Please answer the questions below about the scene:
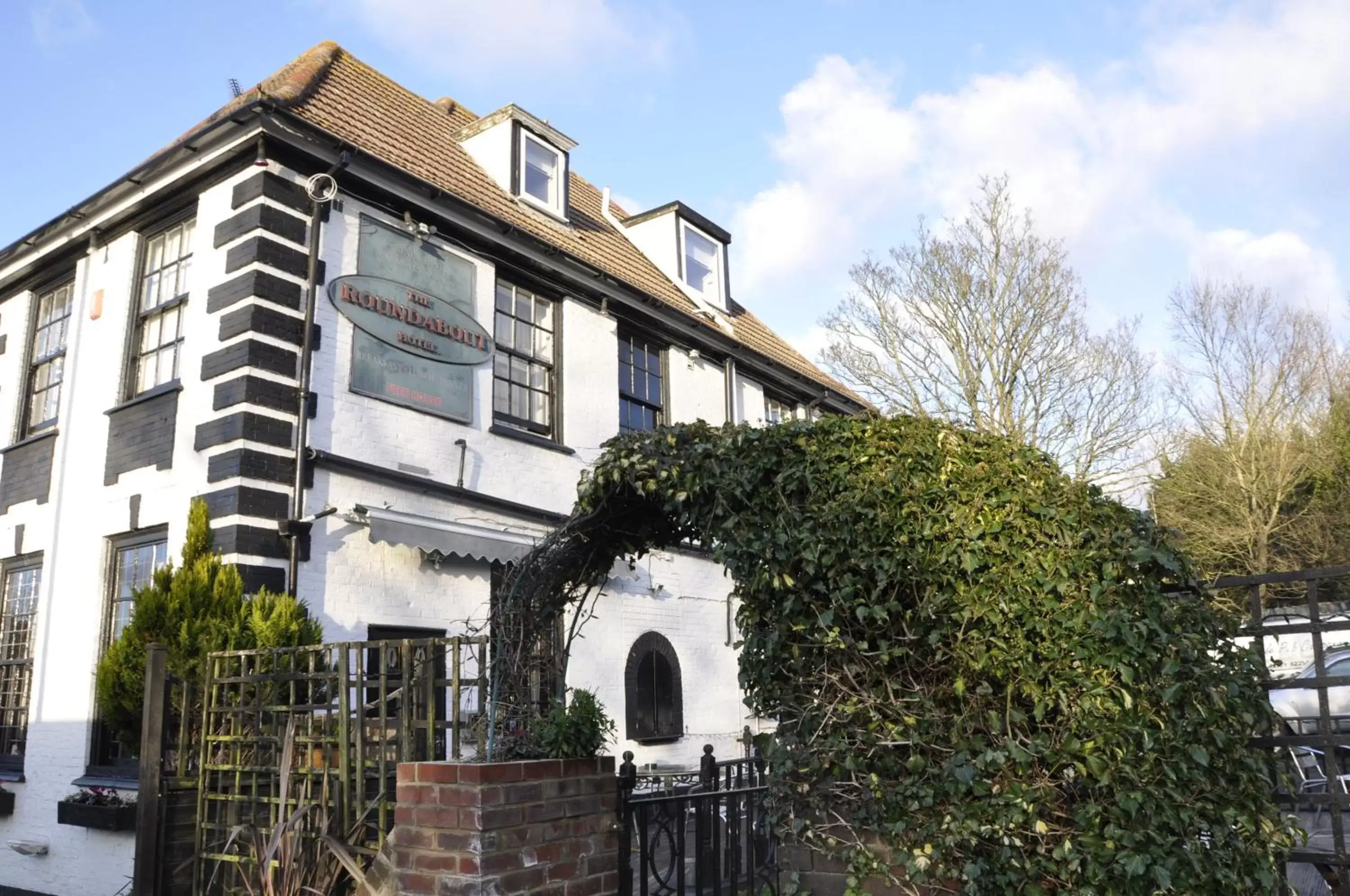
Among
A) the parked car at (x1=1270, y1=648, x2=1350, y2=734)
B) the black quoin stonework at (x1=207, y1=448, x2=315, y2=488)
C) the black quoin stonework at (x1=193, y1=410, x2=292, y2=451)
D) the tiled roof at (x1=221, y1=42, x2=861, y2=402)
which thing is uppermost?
the tiled roof at (x1=221, y1=42, x2=861, y2=402)

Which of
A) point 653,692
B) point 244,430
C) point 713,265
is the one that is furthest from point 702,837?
point 713,265

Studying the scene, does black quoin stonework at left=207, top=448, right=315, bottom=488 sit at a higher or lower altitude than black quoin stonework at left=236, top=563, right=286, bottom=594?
higher

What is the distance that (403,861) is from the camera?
194 inches

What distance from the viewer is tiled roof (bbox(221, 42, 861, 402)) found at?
11.4m

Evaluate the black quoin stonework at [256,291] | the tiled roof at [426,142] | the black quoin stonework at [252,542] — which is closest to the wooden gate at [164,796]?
the black quoin stonework at [252,542]

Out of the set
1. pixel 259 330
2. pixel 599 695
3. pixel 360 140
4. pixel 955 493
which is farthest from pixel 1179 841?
pixel 360 140

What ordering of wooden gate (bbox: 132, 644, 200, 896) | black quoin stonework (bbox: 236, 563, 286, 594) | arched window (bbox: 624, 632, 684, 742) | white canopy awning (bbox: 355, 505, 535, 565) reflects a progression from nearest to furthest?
wooden gate (bbox: 132, 644, 200, 896) → black quoin stonework (bbox: 236, 563, 286, 594) → white canopy awning (bbox: 355, 505, 535, 565) → arched window (bbox: 624, 632, 684, 742)

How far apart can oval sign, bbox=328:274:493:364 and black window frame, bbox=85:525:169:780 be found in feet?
8.89

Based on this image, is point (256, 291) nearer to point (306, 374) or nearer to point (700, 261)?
point (306, 374)

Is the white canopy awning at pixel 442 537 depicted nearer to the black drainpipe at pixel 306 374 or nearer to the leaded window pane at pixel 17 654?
the black drainpipe at pixel 306 374

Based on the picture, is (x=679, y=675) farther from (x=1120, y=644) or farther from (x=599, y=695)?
(x=1120, y=644)

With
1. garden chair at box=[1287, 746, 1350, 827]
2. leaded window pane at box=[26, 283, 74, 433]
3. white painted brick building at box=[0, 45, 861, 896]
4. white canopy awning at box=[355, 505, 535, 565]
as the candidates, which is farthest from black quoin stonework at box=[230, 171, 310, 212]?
garden chair at box=[1287, 746, 1350, 827]

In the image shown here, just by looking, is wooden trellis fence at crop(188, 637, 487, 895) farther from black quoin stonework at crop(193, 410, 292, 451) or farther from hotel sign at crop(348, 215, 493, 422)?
hotel sign at crop(348, 215, 493, 422)

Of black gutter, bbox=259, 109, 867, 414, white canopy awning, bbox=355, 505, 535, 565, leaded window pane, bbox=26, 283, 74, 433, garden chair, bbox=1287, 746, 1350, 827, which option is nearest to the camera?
garden chair, bbox=1287, 746, 1350, 827
